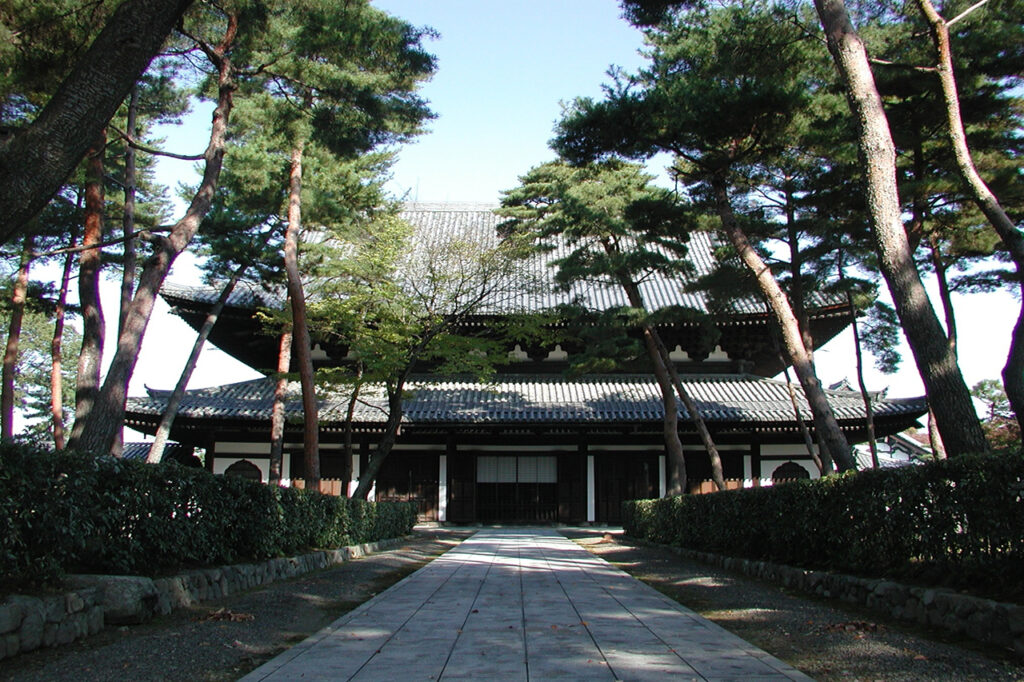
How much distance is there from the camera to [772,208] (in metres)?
12.0

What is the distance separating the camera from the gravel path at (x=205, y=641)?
4.13 metres

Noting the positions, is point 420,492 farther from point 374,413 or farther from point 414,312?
point 414,312

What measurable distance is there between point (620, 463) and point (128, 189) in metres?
14.2

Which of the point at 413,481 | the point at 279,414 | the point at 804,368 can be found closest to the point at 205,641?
the point at 804,368

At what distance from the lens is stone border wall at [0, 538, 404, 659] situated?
4.36 metres

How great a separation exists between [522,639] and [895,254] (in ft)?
16.3

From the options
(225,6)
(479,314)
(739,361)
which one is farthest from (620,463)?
(225,6)

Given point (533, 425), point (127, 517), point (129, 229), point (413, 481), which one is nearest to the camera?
point (127, 517)

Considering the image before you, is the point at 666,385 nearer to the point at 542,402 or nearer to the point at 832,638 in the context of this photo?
the point at 542,402

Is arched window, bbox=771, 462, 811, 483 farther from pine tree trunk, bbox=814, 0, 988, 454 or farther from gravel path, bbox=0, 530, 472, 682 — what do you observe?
gravel path, bbox=0, 530, 472, 682

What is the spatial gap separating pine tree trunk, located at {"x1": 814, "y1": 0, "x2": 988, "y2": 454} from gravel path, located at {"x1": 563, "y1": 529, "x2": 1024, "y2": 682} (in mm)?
1878

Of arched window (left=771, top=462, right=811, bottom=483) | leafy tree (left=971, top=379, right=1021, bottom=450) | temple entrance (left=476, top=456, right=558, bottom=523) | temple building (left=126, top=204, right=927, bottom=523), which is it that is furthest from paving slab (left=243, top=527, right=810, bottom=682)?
leafy tree (left=971, top=379, right=1021, bottom=450)

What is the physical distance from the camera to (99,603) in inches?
206

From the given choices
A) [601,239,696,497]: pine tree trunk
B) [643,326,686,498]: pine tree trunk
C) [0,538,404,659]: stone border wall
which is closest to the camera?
[0,538,404,659]: stone border wall
